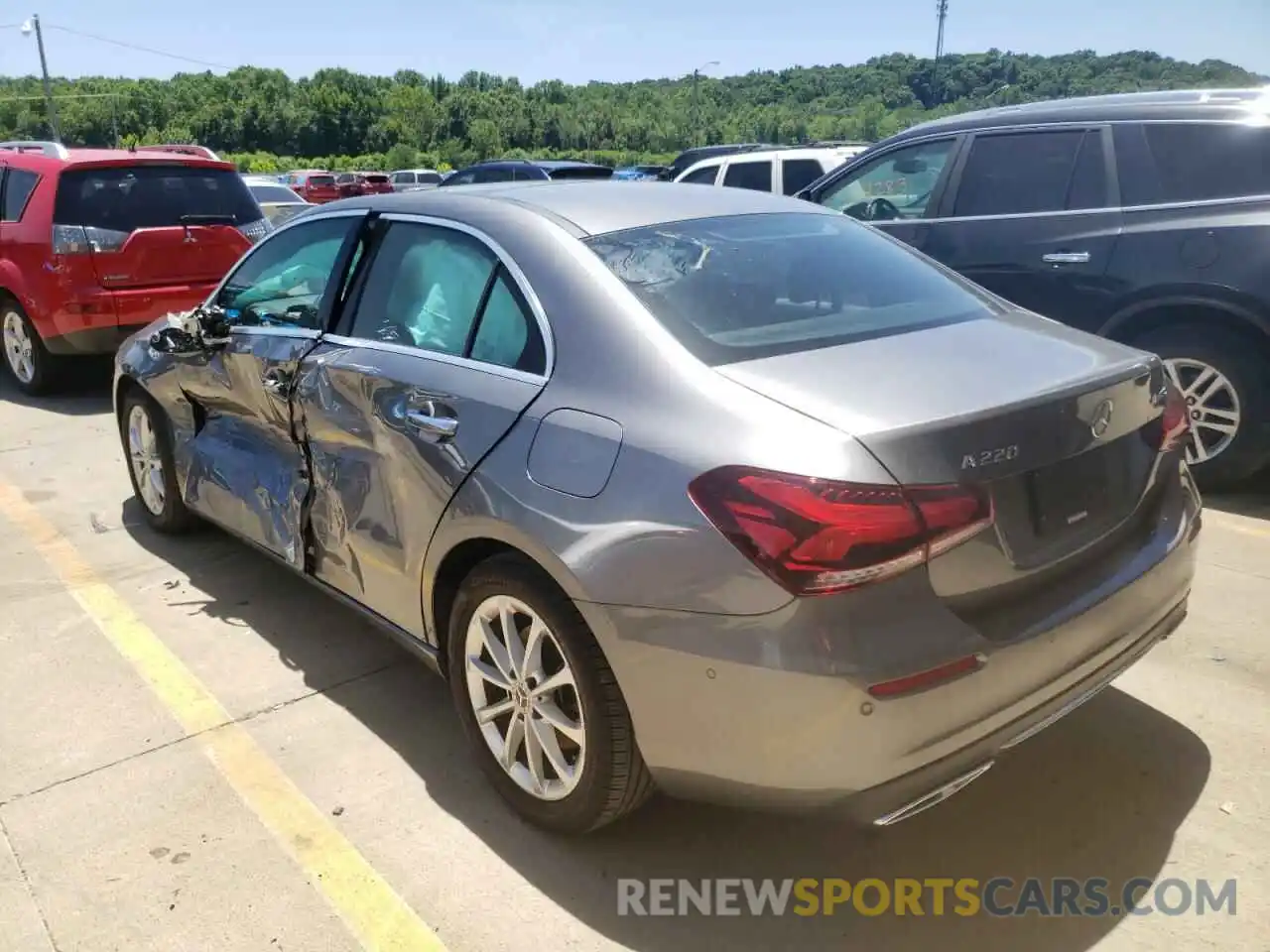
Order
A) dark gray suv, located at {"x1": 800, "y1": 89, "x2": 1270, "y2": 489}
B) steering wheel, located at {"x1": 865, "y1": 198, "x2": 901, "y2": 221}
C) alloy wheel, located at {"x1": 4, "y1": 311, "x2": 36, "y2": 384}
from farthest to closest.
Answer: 1. alloy wheel, located at {"x1": 4, "y1": 311, "x2": 36, "y2": 384}
2. steering wheel, located at {"x1": 865, "y1": 198, "x2": 901, "y2": 221}
3. dark gray suv, located at {"x1": 800, "y1": 89, "x2": 1270, "y2": 489}

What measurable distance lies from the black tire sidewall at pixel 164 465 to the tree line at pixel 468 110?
62008mm

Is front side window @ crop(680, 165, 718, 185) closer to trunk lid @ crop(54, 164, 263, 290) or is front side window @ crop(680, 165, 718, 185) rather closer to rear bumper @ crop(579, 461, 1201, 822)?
trunk lid @ crop(54, 164, 263, 290)

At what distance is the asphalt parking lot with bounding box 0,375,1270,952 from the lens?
240 cm

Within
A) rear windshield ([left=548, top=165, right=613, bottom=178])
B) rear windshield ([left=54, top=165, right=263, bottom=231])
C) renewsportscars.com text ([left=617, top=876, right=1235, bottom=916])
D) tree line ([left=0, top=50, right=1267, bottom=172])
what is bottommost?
renewsportscars.com text ([left=617, top=876, right=1235, bottom=916])

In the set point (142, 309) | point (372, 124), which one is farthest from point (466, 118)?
point (142, 309)

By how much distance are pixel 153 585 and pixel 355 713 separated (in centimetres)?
162

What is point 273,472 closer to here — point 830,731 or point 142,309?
point 830,731

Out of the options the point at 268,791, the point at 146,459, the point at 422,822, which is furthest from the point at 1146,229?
the point at 146,459

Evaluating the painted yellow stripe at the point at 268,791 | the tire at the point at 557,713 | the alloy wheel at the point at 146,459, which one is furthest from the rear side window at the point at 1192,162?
the alloy wheel at the point at 146,459

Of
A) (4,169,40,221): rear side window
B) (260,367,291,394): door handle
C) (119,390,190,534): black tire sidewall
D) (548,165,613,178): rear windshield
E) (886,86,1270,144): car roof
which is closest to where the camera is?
(260,367,291,394): door handle

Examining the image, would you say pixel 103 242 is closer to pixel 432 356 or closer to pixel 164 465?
pixel 164 465

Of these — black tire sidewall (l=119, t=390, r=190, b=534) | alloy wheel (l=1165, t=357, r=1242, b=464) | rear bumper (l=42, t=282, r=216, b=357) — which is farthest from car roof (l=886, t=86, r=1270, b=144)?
rear bumper (l=42, t=282, r=216, b=357)

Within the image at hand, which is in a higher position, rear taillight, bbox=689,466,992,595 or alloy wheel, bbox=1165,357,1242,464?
rear taillight, bbox=689,466,992,595

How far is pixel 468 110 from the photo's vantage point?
11588cm
